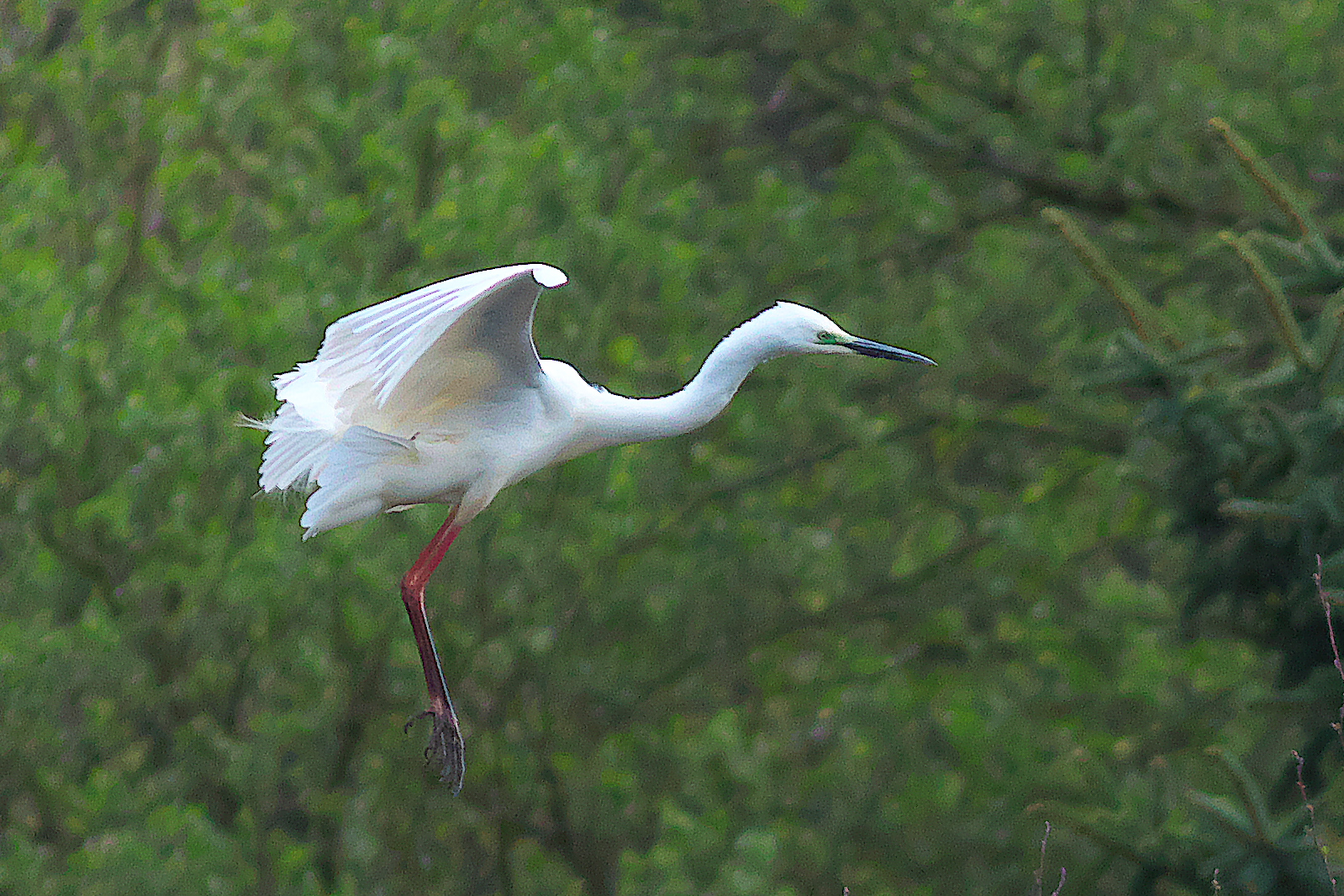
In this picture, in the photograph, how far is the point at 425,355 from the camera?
4.49 meters

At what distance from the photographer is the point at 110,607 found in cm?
857

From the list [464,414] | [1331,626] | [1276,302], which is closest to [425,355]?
[464,414]

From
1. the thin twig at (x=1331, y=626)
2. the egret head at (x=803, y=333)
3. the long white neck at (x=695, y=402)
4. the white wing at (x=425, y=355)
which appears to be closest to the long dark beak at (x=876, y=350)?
the egret head at (x=803, y=333)

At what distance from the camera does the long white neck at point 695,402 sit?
4.76m

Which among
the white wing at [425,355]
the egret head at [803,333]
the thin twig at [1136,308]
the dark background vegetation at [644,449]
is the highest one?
the white wing at [425,355]

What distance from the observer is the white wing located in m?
4.12

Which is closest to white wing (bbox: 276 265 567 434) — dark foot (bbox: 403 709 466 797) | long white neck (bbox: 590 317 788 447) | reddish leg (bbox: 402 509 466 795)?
long white neck (bbox: 590 317 788 447)

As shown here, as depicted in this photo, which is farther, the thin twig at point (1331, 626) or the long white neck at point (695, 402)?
the long white neck at point (695, 402)

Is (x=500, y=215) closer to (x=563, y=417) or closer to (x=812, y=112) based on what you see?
(x=812, y=112)

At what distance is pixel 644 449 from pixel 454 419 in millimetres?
4518

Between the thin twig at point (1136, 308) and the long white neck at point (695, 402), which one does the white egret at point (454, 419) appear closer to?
the long white neck at point (695, 402)

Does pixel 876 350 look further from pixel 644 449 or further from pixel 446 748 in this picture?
pixel 644 449

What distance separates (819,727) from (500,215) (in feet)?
11.0

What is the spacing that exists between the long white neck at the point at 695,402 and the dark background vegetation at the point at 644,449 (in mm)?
2607
